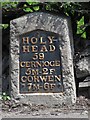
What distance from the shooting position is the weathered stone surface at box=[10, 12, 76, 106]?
16.6 ft

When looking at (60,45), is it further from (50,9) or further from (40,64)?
(50,9)

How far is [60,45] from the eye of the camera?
5184 millimetres

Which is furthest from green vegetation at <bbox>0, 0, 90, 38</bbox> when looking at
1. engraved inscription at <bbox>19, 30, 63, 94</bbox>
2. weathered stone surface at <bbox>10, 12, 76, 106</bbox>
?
engraved inscription at <bbox>19, 30, 63, 94</bbox>

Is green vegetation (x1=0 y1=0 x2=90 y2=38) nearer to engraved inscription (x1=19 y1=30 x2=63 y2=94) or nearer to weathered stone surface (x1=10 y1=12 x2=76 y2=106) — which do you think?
weathered stone surface (x1=10 y1=12 x2=76 y2=106)

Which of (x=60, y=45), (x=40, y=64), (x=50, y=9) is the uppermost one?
(x=50, y=9)

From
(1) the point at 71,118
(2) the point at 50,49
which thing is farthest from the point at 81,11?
(1) the point at 71,118

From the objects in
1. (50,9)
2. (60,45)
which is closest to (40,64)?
(60,45)

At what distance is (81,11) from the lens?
5.38 metres

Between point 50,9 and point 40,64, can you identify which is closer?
point 40,64

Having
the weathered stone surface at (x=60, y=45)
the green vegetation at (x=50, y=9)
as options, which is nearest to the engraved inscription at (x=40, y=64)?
the weathered stone surface at (x=60, y=45)

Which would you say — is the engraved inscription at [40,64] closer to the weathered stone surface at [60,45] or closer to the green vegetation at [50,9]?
the weathered stone surface at [60,45]

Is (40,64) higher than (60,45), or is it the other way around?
(60,45)

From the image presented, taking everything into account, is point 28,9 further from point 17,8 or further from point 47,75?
point 47,75

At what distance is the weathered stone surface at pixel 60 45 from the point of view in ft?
16.6
